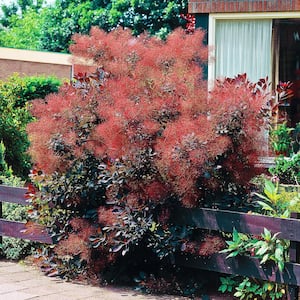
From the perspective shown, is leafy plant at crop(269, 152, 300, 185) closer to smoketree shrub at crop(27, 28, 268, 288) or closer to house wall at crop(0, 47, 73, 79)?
smoketree shrub at crop(27, 28, 268, 288)

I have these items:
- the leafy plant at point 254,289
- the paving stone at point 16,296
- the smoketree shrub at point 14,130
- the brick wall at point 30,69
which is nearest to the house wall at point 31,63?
the brick wall at point 30,69

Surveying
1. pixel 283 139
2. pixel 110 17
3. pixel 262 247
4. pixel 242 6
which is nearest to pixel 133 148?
pixel 262 247

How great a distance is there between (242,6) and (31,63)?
15.5 m

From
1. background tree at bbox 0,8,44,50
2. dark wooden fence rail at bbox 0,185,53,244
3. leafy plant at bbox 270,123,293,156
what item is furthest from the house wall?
background tree at bbox 0,8,44,50

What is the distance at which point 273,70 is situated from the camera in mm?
10523

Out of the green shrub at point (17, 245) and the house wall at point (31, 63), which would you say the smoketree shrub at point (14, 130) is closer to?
the green shrub at point (17, 245)

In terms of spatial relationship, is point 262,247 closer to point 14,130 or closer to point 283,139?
point 283,139

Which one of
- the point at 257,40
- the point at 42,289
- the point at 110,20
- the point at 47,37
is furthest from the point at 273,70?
the point at 47,37

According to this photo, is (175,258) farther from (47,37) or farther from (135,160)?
(47,37)

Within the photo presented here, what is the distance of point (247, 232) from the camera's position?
227 inches

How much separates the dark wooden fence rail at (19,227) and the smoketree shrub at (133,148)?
17 cm

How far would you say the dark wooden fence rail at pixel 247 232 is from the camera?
5.47m

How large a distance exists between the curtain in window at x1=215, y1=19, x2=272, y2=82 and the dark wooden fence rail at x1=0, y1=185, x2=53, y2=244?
174 inches

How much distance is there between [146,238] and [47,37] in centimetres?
2739
